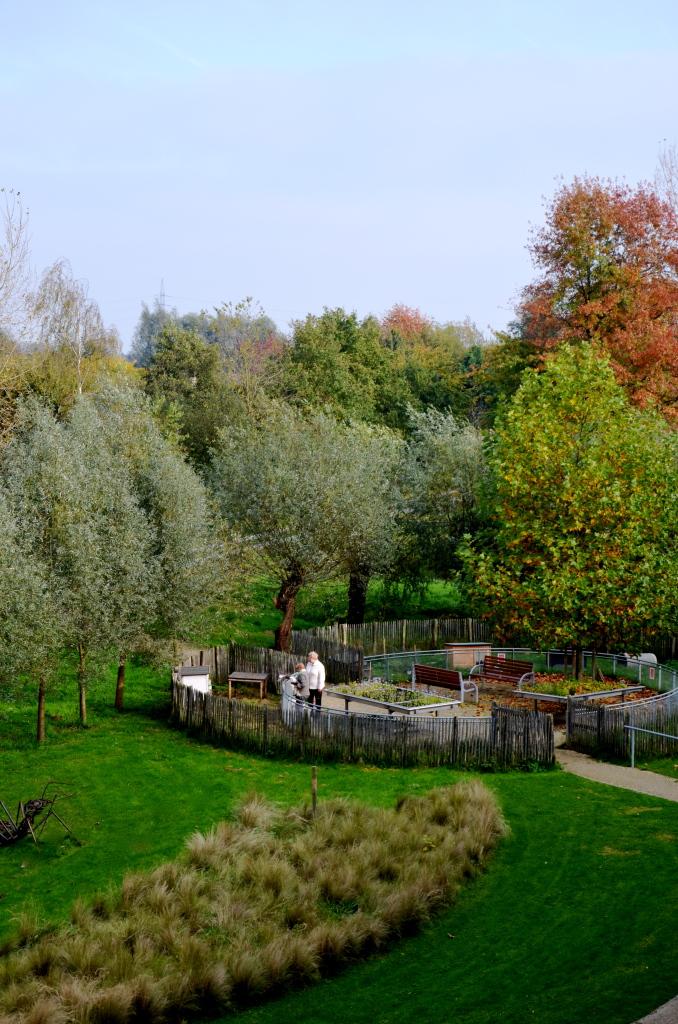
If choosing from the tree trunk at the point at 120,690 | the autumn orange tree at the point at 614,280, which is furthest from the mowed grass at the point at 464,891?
the autumn orange tree at the point at 614,280

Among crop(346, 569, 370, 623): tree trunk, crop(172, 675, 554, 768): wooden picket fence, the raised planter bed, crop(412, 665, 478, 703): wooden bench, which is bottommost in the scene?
crop(172, 675, 554, 768): wooden picket fence

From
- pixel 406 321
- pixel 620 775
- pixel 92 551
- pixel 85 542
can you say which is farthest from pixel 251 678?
pixel 406 321

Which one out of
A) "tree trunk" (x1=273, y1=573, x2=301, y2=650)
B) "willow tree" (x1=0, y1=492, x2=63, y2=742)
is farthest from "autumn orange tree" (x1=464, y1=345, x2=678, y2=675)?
"willow tree" (x1=0, y1=492, x2=63, y2=742)

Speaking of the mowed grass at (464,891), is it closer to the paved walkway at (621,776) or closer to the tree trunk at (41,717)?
the tree trunk at (41,717)

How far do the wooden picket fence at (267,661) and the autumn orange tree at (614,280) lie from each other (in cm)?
1940

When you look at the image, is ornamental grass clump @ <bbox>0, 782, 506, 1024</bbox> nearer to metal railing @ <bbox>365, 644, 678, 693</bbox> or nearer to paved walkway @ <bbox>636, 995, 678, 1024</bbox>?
paved walkway @ <bbox>636, 995, 678, 1024</bbox>

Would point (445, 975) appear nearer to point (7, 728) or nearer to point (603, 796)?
point (603, 796)

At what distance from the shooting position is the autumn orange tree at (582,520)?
2694 cm

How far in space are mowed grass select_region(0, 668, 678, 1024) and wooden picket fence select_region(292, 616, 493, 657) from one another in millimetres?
8780

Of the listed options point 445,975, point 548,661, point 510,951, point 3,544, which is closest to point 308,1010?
point 445,975

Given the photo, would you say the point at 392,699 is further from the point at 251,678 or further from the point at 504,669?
the point at 251,678

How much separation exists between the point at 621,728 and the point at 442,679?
20.8ft

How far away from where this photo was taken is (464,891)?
1534 cm

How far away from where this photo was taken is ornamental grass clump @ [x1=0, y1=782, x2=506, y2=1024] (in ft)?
38.7
